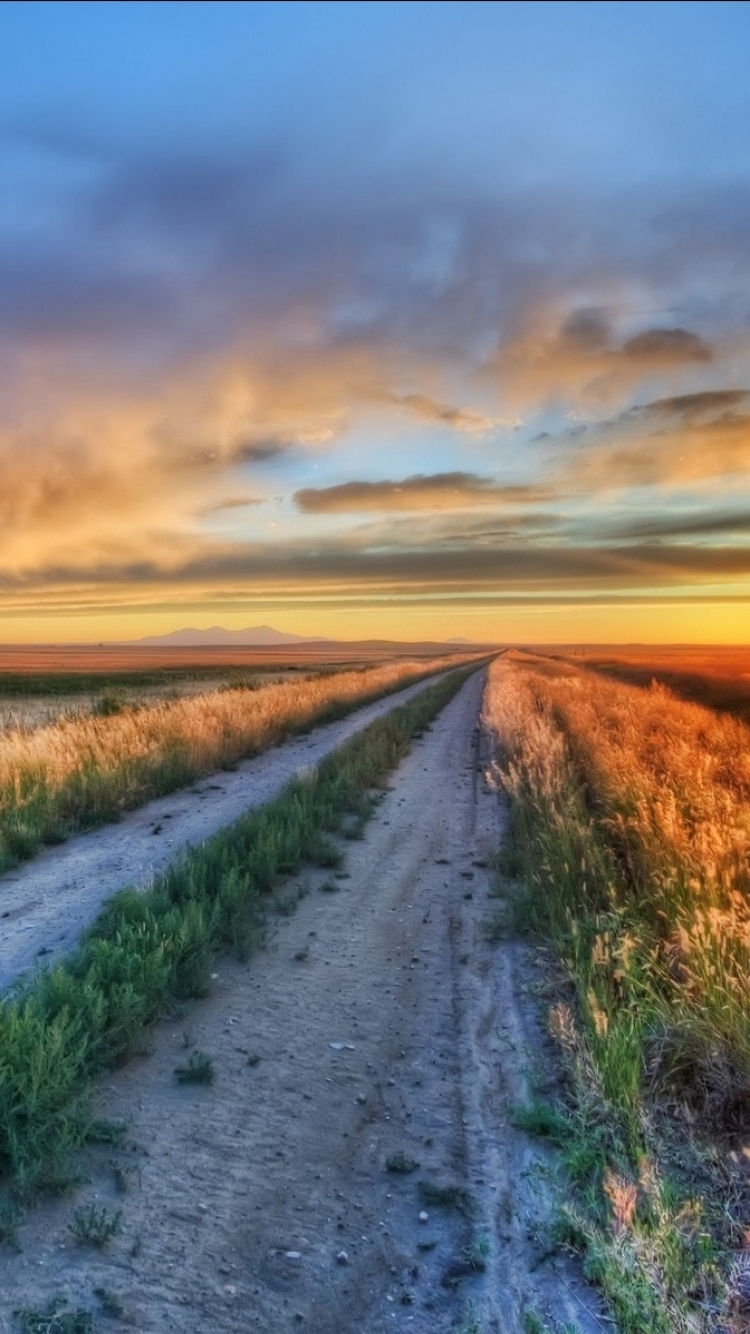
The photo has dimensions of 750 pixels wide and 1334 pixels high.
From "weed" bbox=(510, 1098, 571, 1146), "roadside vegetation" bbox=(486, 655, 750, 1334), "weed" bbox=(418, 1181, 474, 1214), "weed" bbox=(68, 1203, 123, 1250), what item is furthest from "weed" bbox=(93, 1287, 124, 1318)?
"weed" bbox=(510, 1098, 571, 1146)

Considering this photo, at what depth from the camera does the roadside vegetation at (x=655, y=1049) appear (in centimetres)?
316

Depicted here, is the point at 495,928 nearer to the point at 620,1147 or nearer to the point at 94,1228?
the point at 620,1147

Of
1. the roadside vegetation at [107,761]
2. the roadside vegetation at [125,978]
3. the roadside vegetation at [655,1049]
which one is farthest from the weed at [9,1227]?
the roadside vegetation at [107,761]

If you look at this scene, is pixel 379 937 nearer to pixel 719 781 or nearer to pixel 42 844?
pixel 719 781

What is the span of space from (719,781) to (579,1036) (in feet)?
18.8

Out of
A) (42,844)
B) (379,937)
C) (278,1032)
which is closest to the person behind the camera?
(278,1032)

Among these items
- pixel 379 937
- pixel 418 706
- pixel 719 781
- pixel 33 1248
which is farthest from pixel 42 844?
pixel 418 706

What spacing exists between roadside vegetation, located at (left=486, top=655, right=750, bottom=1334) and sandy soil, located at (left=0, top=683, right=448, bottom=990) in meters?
4.18

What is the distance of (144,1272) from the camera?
3.36m

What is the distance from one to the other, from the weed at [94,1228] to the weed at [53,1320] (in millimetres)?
344

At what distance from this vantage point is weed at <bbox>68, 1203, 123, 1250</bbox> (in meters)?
3.47

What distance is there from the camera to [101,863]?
9.77 m

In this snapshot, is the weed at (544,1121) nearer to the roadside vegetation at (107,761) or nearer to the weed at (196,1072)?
the weed at (196,1072)

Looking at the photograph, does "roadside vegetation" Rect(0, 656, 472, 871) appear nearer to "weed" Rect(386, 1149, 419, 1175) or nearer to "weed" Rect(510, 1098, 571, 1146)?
"weed" Rect(386, 1149, 419, 1175)
